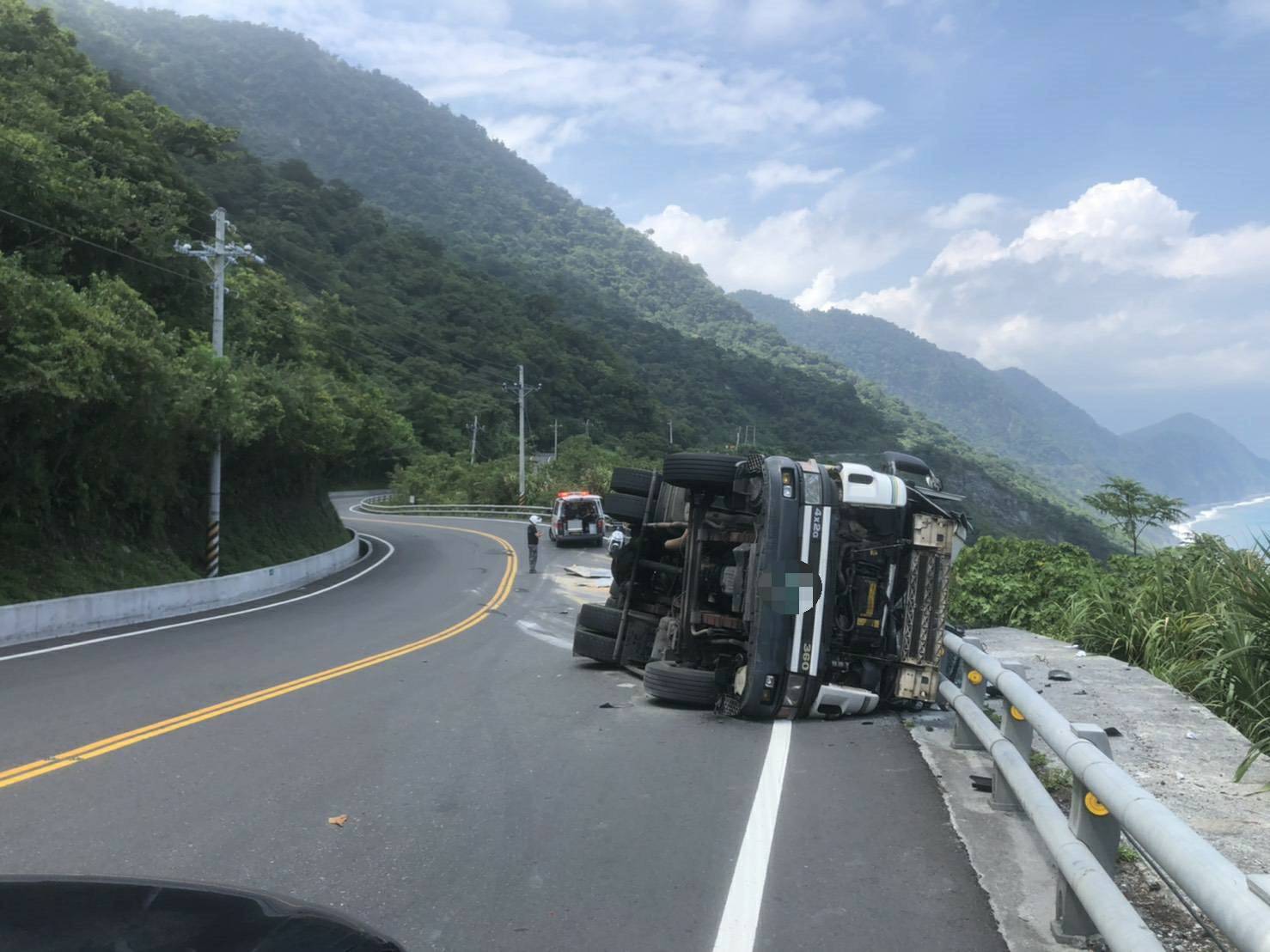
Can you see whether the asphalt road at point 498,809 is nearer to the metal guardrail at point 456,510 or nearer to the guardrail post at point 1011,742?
the guardrail post at point 1011,742

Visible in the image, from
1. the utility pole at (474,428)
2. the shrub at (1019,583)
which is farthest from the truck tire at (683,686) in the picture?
the utility pole at (474,428)

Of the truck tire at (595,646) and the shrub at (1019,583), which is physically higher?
the shrub at (1019,583)

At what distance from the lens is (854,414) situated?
100688 millimetres

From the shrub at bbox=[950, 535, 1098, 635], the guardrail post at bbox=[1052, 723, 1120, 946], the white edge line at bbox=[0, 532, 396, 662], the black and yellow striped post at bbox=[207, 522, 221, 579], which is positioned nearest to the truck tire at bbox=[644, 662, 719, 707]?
the guardrail post at bbox=[1052, 723, 1120, 946]

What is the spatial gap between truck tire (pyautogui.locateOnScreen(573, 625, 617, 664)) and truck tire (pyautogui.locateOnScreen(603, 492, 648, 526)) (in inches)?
64.3

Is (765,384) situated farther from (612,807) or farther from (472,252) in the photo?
(612,807)

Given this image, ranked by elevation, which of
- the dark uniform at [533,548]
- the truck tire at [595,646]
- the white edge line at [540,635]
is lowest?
the dark uniform at [533,548]

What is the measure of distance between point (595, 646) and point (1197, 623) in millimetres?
6487

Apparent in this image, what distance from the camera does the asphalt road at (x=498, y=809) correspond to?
176 inches

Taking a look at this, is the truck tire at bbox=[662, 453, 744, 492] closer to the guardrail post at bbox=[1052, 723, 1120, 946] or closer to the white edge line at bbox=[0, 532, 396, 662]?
the guardrail post at bbox=[1052, 723, 1120, 946]

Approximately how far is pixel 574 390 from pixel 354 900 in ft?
357

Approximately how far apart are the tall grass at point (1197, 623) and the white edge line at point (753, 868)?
2850 millimetres

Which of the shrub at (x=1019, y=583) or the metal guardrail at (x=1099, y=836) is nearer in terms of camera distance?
the metal guardrail at (x=1099, y=836)

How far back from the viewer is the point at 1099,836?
3.95 m
